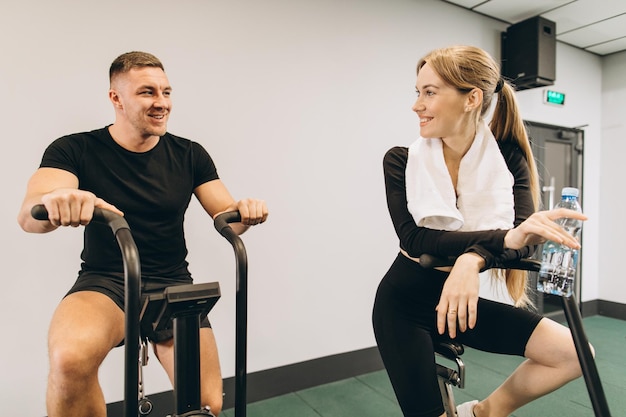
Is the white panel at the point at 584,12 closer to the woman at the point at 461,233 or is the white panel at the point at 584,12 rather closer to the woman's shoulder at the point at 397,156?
the woman at the point at 461,233

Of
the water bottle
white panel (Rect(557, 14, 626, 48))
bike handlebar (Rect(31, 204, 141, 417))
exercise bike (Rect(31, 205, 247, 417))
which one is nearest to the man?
exercise bike (Rect(31, 205, 247, 417))

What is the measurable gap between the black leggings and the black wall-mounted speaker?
285 centimetres

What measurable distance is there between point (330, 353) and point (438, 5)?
275 centimetres

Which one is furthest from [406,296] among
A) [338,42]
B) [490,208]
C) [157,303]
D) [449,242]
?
[338,42]

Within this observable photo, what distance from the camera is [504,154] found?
1644 millimetres

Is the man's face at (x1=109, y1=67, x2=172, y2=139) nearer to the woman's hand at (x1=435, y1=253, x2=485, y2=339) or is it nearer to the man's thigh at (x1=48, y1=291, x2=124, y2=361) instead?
the man's thigh at (x1=48, y1=291, x2=124, y2=361)

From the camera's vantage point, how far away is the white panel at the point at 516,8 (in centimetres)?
A: 343

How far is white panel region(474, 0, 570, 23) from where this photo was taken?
343cm

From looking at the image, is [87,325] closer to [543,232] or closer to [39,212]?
[39,212]

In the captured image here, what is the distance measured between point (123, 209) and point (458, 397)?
215 cm

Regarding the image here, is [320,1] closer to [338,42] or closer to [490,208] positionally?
[338,42]

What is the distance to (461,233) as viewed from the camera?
A: 4.58 ft

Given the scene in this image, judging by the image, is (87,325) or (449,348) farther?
(449,348)

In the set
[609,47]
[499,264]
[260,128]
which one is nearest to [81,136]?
[260,128]
